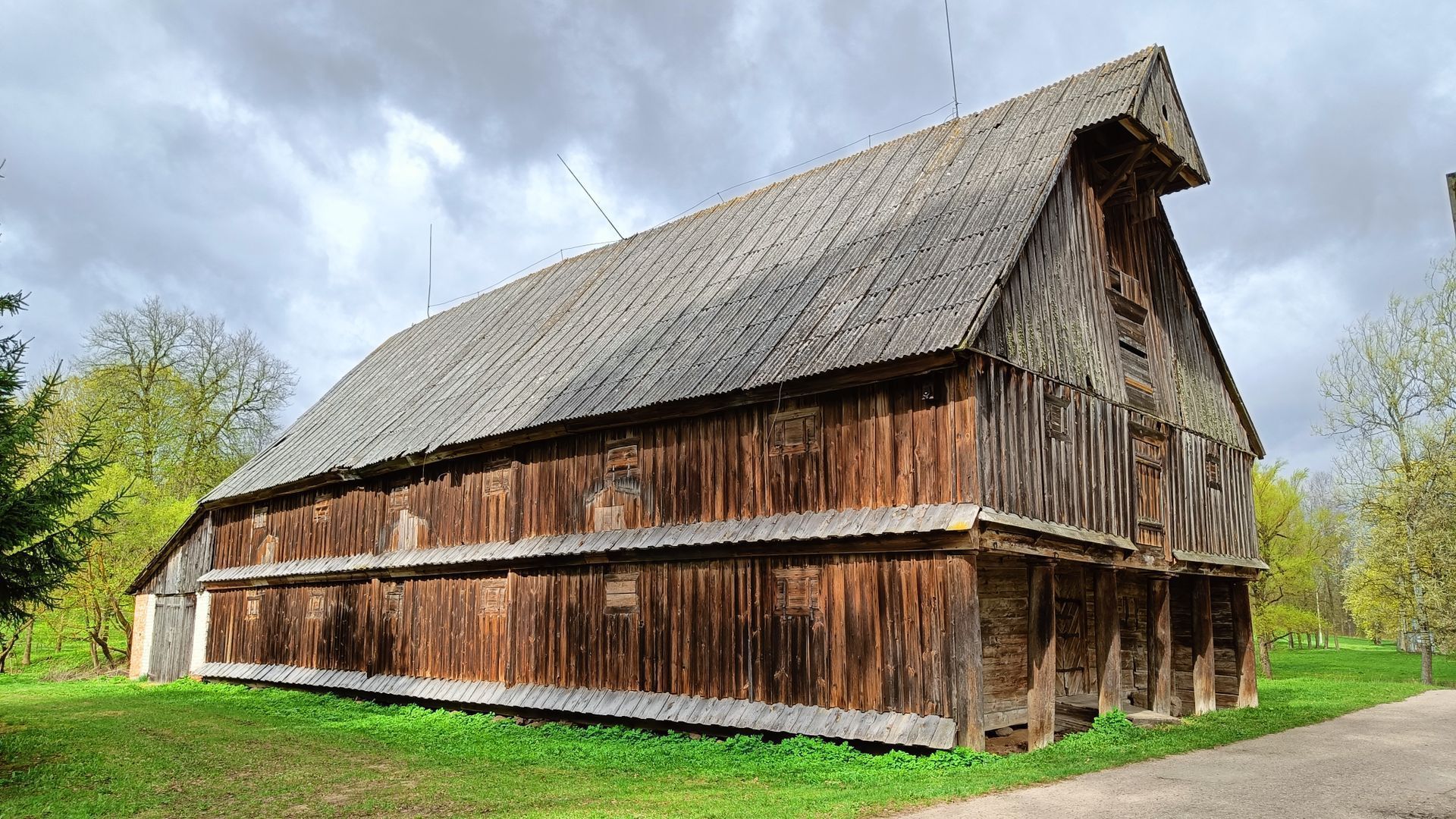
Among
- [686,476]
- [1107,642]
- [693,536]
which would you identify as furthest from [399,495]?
[1107,642]

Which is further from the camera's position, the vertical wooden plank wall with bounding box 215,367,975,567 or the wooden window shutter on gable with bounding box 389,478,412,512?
the wooden window shutter on gable with bounding box 389,478,412,512

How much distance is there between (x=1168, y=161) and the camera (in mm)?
17703

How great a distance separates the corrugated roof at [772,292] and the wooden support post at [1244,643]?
10.3 metres

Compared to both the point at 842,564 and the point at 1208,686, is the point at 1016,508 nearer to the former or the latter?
the point at 842,564

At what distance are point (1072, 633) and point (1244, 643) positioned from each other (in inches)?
202

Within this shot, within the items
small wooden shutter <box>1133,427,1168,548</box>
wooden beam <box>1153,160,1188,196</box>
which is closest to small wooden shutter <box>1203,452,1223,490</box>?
small wooden shutter <box>1133,427,1168,548</box>

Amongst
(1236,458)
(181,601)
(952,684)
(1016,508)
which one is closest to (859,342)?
(1016,508)

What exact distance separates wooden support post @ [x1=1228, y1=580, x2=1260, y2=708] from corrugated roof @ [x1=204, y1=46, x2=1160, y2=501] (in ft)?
33.7

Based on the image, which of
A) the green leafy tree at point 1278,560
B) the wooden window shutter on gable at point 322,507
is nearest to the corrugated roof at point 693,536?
the wooden window shutter on gable at point 322,507

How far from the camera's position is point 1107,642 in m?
15.4

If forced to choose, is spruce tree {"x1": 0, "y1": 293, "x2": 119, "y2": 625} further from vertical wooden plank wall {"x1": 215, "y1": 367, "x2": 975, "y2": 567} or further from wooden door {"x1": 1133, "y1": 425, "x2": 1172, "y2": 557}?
wooden door {"x1": 1133, "y1": 425, "x2": 1172, "y2": 557}

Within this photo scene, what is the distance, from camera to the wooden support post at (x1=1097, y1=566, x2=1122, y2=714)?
49.7 ft

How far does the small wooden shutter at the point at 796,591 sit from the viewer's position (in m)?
14.0

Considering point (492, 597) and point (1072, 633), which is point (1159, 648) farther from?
point (492, 597)
